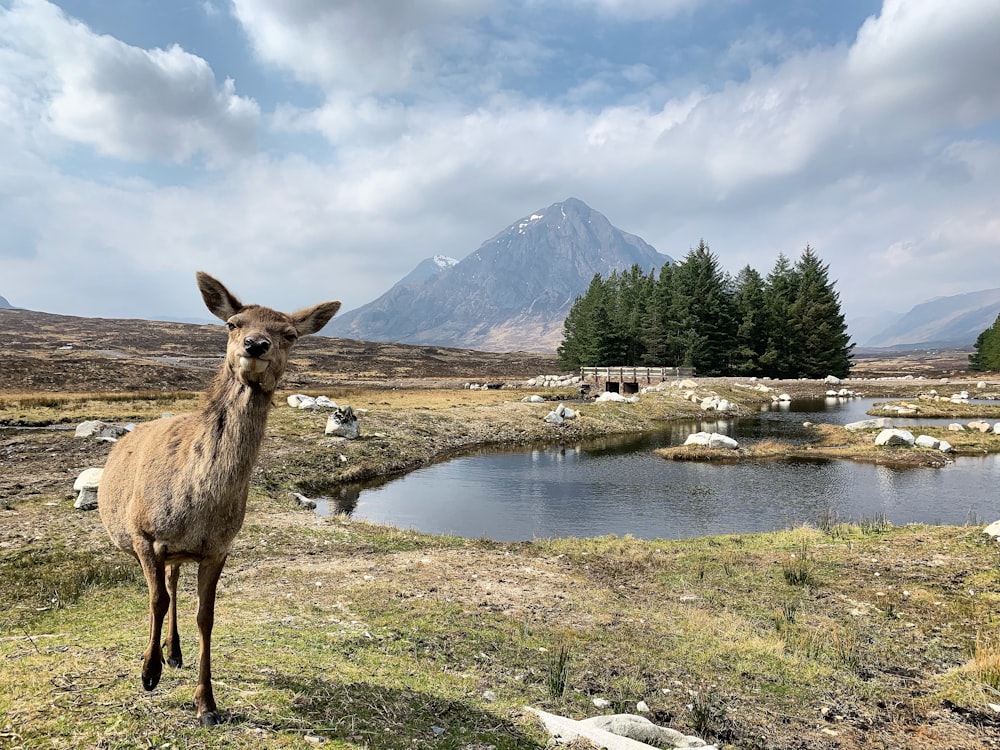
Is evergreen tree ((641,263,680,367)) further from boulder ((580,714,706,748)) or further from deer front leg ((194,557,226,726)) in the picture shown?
deer front leg ((194,557,226,726))

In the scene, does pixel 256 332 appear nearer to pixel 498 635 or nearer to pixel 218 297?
pixel 218 297

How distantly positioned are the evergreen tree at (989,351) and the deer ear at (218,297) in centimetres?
12696

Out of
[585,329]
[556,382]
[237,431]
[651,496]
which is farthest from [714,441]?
[585,329]

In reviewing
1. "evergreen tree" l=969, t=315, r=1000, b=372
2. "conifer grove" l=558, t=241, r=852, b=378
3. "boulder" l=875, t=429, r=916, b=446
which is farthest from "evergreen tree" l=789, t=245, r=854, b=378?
"boulder" l=875, t=429, r=916, b=446

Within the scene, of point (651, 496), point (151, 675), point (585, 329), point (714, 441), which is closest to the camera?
point (151, 675)

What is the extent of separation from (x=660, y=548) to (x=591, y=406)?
37.3 metres

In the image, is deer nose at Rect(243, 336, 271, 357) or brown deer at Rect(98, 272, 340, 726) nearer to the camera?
deer nose at Rect(243, 336, 271, 357)

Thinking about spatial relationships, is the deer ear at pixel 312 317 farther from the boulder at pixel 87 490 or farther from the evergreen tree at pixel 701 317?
the evergreen tree at pixel 701 317

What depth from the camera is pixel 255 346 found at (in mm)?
4844

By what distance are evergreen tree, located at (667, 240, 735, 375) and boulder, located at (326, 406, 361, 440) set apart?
60.5 m

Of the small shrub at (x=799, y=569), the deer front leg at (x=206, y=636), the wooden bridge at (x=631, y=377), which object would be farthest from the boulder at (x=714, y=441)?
the deer front leg at (x=206, y=636)

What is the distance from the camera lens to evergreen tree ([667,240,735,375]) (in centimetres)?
8162

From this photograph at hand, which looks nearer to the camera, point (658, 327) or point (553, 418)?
point (553, 418)

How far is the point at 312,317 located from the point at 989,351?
13775 cm
